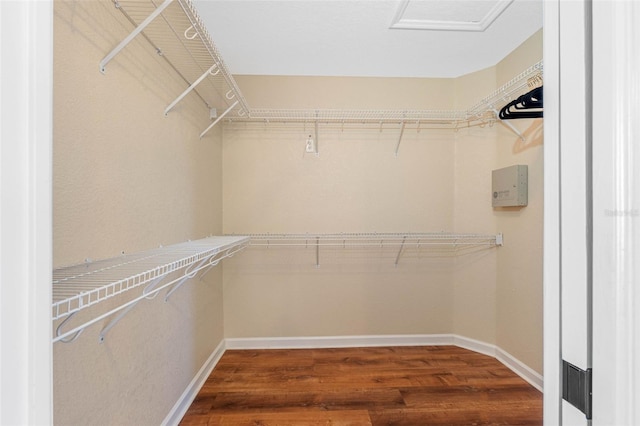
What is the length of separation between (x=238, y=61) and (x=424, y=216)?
1979 mm

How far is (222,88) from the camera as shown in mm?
2219

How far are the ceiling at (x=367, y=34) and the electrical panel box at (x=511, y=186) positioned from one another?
897mm

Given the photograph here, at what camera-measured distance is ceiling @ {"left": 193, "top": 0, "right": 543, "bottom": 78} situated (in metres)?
1.62

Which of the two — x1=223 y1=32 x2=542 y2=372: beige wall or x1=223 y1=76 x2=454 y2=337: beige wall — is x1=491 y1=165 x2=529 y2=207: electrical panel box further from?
x1=223 y1=76 x2=454 y2=337: beige wall

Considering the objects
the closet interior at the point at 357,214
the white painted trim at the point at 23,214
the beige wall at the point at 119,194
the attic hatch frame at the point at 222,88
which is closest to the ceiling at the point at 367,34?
the closet interior at the point at 357,214

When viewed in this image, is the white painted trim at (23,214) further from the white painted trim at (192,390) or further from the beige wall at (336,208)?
the beige wall at (336,208)

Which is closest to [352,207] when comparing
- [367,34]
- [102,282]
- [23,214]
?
[367,34]

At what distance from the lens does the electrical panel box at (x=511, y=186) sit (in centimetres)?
195

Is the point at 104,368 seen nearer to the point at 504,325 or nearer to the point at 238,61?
the point at 238,61

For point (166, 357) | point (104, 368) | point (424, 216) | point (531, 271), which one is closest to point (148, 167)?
point (104, 368)

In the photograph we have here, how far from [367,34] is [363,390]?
2.33 meters

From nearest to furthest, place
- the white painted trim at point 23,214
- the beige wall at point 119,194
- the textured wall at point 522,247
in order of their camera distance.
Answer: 1. the white painted trim at point 23,214
2. the beige wall at point 119,194
3. the textured wall at point 522,247

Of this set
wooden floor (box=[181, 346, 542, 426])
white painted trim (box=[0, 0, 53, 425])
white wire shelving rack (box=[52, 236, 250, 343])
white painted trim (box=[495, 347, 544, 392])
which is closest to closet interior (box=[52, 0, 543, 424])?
white painted trim (box=[495, 347, 544, 392])

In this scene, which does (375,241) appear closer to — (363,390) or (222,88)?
(363,390)
